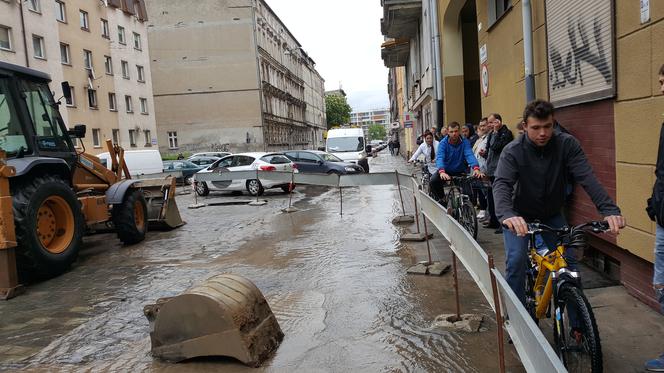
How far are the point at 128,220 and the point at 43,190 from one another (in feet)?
8.30

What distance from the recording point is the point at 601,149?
571cm

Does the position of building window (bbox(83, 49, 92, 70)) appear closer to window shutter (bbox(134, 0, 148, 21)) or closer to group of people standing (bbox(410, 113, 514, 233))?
window shutter (bbox(134, 0, 148, 21))

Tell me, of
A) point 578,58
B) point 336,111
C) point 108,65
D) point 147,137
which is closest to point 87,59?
point 108,65

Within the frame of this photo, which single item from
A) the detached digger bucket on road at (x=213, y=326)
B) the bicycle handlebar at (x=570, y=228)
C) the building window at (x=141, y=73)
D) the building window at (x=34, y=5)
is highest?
the building window at (x=34, y=5)

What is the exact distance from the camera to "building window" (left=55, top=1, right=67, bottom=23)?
3391 cm

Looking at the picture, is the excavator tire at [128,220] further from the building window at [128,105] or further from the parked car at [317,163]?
the building window at [128,105]

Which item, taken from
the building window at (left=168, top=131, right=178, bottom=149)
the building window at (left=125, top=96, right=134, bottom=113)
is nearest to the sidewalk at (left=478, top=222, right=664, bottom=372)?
the building window at (left=125, top=96, right=134, bottom=113)

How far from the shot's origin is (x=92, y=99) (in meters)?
36.9

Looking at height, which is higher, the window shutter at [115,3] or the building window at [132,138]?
the window shutter at [115,3]

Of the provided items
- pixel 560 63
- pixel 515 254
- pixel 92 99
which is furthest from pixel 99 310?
pixel 92 99

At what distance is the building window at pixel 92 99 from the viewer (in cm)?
3626

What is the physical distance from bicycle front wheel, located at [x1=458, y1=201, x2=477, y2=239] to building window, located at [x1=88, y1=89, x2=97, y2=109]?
112ft

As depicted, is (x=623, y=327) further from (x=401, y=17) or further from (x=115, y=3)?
(x=115, y=3)

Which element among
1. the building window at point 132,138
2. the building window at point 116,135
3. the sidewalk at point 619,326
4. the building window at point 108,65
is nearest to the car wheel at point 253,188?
the sidewalk at point 619,326
